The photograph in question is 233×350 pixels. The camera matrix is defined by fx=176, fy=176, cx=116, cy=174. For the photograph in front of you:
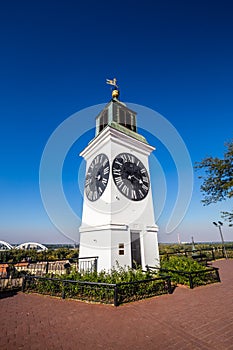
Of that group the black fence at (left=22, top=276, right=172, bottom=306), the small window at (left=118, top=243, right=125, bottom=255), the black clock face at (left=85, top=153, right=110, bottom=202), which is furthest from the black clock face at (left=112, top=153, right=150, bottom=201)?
the black fence at (left=22, top=276, right=172, bottom=306)

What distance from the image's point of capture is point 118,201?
9.22 metres

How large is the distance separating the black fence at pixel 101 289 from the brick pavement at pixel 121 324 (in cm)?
29

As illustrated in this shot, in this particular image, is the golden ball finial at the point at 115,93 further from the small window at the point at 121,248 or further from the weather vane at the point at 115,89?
the small window at the point at 121,248

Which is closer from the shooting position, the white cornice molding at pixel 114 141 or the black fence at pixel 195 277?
the black fence at pixel 195 277

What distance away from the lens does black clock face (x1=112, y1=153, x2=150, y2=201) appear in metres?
9.71

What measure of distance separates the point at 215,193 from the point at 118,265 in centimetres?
1163

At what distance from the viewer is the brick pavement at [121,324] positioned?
3332 millimetres

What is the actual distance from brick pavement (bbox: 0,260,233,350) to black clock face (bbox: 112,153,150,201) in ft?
16.9

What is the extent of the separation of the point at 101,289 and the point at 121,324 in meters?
1.75

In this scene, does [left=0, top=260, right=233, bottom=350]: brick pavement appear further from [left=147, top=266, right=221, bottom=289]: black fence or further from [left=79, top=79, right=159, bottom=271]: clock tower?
[left=79, top=79, right=159, bottom=271]: clock tower

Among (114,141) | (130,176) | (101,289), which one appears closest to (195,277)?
(101,289)

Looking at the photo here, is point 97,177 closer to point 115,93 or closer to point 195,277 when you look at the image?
point 115,93

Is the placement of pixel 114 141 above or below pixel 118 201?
above

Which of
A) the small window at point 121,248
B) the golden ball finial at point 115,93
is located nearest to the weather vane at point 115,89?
the golden ball finial at point 115,93
